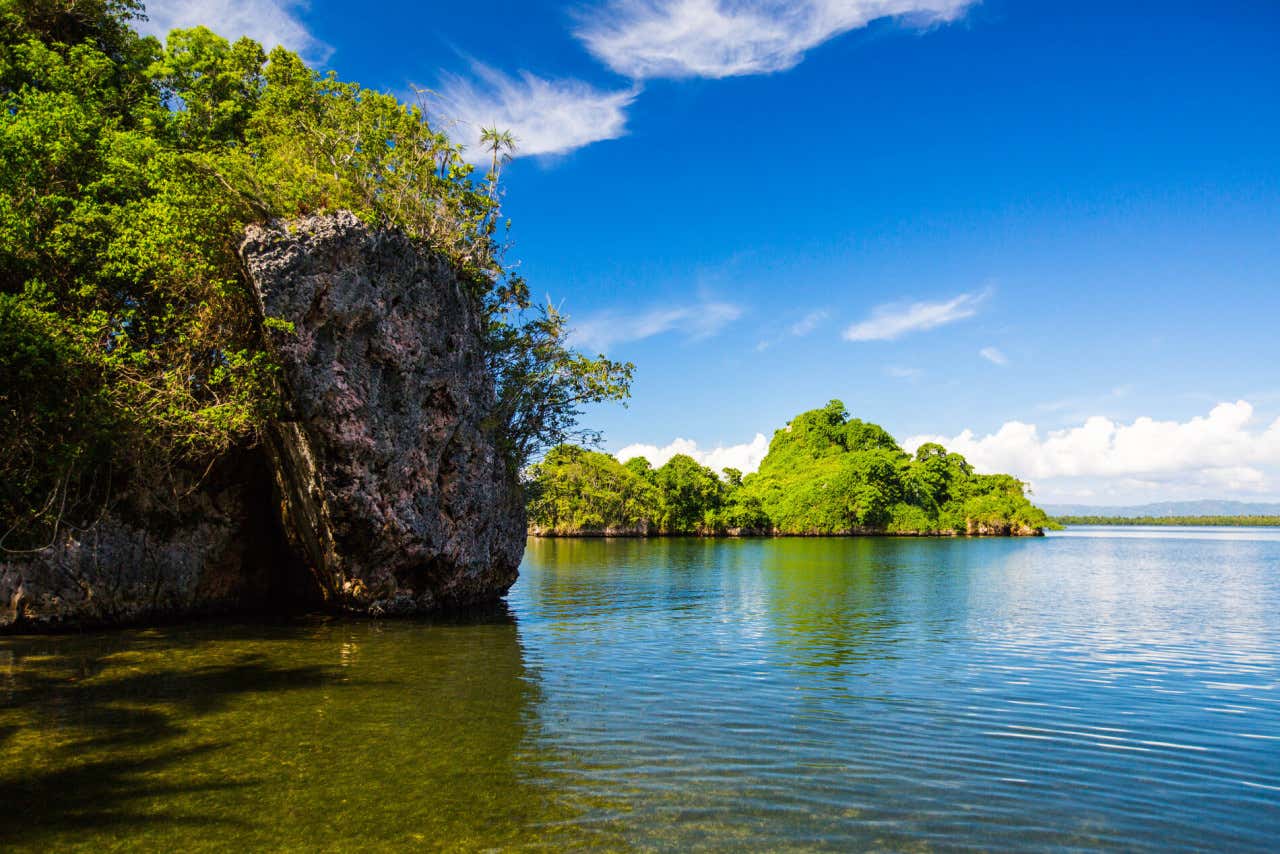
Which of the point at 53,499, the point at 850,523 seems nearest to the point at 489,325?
the point at 53,499

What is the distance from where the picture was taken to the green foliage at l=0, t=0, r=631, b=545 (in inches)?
636

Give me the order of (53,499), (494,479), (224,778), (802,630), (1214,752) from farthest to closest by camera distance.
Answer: (494,479) → (802,630) → (53,499) → (1214,752) → (224,778)

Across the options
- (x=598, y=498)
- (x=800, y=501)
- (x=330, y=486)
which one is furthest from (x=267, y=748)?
(x=800, y=501)

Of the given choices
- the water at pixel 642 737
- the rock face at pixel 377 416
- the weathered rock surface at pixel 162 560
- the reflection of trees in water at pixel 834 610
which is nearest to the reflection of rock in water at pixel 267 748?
the water at pixel 642 737

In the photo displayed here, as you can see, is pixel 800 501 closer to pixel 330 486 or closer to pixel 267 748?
pixel 330 486

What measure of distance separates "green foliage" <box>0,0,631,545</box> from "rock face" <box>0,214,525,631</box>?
91 cm

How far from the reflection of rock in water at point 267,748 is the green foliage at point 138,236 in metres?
4.88

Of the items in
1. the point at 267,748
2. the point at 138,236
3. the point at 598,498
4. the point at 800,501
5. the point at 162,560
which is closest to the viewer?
the point at 267,748

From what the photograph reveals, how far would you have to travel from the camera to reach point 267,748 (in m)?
9.21

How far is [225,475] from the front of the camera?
20438mm

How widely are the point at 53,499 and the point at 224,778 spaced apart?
1232cm

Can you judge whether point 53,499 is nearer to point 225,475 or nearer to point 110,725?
point 225,475

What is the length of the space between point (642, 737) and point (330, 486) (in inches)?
480

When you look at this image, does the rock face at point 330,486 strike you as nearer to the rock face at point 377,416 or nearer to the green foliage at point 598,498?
the rock face at point 377,416
